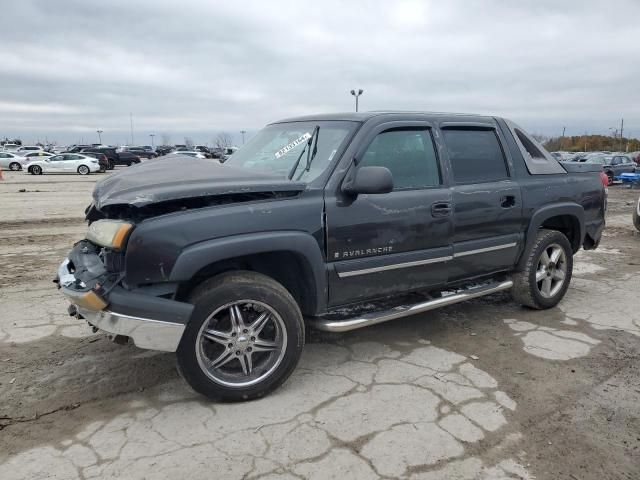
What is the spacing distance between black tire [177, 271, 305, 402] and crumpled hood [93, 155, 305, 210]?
56cm

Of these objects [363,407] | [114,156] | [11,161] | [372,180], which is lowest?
[363,407]

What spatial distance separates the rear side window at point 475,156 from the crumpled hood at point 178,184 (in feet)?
4.98

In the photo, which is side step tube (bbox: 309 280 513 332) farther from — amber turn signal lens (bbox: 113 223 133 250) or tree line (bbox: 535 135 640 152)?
tree line (bbox: 535 135 640 152)

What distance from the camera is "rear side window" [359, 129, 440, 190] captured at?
371 centimetres

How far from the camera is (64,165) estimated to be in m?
32.4

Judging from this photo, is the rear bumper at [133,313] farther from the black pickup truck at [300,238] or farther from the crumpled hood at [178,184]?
the crumpled hood at [178,184]

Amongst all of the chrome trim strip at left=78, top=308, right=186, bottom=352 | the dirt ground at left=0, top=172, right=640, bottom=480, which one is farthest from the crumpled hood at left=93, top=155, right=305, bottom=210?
the dirt ground at left=0, top=172, right=640, bottom=480

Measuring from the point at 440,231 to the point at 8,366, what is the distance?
337 cm

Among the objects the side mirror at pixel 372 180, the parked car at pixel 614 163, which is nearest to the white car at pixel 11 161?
the parked car at pixel 614 163

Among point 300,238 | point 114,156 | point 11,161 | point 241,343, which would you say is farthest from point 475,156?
point 114,156

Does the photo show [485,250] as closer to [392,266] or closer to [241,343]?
[392,266]

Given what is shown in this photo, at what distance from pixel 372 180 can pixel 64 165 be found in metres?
34.0

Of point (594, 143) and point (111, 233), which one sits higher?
point (594, 143)

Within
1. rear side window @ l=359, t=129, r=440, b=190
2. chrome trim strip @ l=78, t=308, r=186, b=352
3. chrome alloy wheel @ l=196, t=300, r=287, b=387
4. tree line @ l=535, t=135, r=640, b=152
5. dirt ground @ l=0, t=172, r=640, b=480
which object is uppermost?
tree line @ l=535, t=135, r=640, b=152
